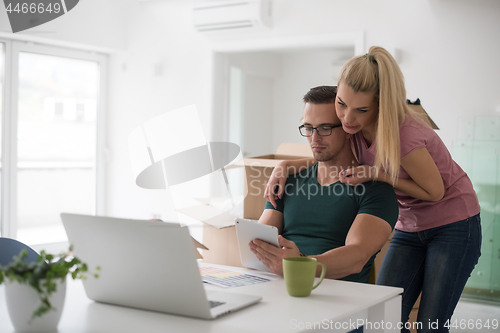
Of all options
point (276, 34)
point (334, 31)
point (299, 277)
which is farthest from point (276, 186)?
point (276, 34)

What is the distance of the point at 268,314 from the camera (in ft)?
2.95

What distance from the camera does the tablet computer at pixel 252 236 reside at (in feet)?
3.90

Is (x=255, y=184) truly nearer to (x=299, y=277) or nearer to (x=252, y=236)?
(x=252, y=236)

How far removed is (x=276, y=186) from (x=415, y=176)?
466mm

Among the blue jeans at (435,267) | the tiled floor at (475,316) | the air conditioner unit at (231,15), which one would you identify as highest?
the air conditioner unit at (231,15)

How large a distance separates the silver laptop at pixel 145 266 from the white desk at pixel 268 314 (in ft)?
0.08

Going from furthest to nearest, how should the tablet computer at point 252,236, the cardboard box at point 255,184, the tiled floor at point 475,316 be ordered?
the tiled floor at point 475,316
the cardboard box at point 255,184
the tablet computer at point 252,236

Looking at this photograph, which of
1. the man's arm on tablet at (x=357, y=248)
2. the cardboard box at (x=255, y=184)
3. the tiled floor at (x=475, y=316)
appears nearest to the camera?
the man's arm on tablet at (x=357, y=248)

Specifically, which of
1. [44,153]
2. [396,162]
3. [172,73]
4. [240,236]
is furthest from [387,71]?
[44,153]

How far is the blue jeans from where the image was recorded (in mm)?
1505

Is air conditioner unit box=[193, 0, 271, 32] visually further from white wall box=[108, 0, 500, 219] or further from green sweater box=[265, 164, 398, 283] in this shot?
green sweater box=[265, 164, 398, 283]

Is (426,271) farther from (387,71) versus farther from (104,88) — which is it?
(104,88)

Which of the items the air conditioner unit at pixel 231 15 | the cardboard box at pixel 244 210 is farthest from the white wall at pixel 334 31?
the cardboard box at pixel 244 210

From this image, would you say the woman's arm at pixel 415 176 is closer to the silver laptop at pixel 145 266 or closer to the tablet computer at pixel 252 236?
the tablet computer at pixel 252 236
